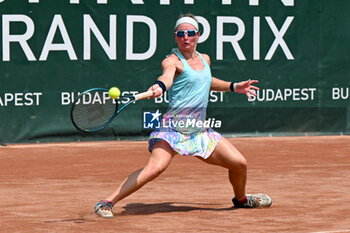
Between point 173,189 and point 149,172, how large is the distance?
6.00ft

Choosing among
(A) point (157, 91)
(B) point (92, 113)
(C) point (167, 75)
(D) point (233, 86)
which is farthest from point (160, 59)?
(A) point (157, 91)

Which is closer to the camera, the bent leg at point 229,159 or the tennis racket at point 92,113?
the tennis racket at point 92,113

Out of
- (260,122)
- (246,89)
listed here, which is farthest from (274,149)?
(246,89)

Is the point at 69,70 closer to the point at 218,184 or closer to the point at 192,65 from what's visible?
the point at 218,184

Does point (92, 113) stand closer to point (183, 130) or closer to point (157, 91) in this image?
point (183, 130)

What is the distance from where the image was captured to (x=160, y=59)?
38.7 ft

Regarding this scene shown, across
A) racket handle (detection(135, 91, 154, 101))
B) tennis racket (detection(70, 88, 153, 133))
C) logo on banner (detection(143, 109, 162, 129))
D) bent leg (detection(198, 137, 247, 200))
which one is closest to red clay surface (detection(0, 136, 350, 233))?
bent leg (detection(198, 137, 247, 200))

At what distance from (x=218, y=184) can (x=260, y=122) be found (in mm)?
4392

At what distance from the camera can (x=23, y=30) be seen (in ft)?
36.2

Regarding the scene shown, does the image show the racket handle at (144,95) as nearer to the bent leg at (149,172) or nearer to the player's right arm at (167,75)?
the player's right arm at (167,75)

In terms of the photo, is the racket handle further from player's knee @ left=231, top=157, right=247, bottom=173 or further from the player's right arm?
player's knee @ left=231, top=157, right=247, bottom=173

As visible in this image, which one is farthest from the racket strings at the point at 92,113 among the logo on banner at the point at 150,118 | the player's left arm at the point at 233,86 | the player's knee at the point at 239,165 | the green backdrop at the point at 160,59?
the logo on banner at the point at 150,118

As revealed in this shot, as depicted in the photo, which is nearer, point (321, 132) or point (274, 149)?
point (274, 149)

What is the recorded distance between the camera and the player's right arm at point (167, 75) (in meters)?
5.69
